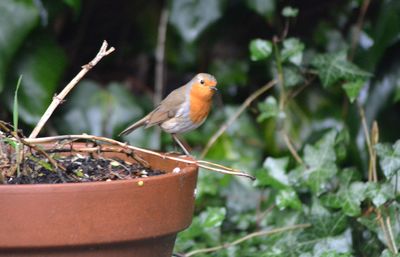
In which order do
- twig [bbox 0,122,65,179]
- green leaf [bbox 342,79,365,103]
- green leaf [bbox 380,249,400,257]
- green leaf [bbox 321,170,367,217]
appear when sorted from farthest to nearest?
green leaf [bbox 342,79,365,103]
green leaf [bbox 321,170,367,217]
green leaf [bbox 380,249,400,257]
twig [bbox 0,122,65,179]

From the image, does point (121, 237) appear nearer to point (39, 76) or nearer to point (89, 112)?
point (39, 76)

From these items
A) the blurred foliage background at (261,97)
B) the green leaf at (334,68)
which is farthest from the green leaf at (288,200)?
the green leaf at (334,68)

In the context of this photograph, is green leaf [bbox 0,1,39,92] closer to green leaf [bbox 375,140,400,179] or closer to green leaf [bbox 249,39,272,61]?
green leaf [bbox 249,39,272,61]

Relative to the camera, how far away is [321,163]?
2959 millimetres

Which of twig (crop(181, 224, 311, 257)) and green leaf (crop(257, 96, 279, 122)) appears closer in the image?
twig (crop(181, 224, 311, 257))

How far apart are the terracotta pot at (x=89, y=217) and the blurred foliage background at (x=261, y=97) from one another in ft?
2.46

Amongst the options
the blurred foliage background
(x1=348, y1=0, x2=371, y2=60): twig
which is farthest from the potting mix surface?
(x1=348, y1=0, x2=371, y2=60): twig

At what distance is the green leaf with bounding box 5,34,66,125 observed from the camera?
3.38 metres

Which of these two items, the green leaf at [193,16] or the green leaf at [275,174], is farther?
the green leaf at [193,16]

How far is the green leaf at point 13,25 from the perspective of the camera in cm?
322

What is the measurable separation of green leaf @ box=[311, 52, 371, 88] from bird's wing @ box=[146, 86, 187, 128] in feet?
1.76

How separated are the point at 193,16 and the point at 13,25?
81 cm

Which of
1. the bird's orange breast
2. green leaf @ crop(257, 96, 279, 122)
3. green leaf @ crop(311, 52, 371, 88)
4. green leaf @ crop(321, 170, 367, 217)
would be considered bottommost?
green leaf @ crop(321, 170, 367, 217)

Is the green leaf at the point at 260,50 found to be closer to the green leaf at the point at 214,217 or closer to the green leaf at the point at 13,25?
the green leaf at the point at 214,217
